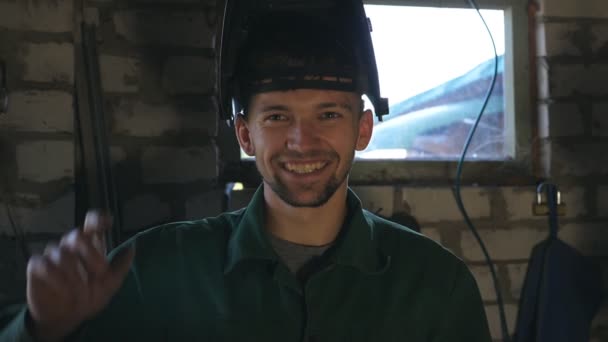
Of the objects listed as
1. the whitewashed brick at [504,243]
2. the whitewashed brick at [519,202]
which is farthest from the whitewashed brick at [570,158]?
the whitewashed brick at [504,243]

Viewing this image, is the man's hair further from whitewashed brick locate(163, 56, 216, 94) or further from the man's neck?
whitewashed brick locate(163, 56, 216, 94)

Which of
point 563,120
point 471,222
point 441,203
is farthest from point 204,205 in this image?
point 563,120

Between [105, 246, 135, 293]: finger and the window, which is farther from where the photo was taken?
the window

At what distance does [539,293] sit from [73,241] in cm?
151

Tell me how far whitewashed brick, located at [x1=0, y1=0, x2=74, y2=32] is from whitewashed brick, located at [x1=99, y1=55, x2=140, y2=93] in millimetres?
142

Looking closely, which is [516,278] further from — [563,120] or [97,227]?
[97,227]

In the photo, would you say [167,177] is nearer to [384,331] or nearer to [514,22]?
[384,331]

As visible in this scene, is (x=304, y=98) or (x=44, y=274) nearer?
(x=44, y=274)

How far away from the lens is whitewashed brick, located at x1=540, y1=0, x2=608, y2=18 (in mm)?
2016

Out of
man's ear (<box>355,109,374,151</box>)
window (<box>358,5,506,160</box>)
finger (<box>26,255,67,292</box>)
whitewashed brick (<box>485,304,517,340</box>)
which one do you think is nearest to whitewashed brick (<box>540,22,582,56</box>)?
window (<box>358,5,506,160</box>)

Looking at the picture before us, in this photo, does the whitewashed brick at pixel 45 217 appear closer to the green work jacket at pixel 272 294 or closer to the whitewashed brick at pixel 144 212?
the whitewashed brick at pixel 144 212

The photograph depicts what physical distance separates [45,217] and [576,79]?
5.60 ft

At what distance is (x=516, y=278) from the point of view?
1968 millimetres

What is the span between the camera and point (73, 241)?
843mm
